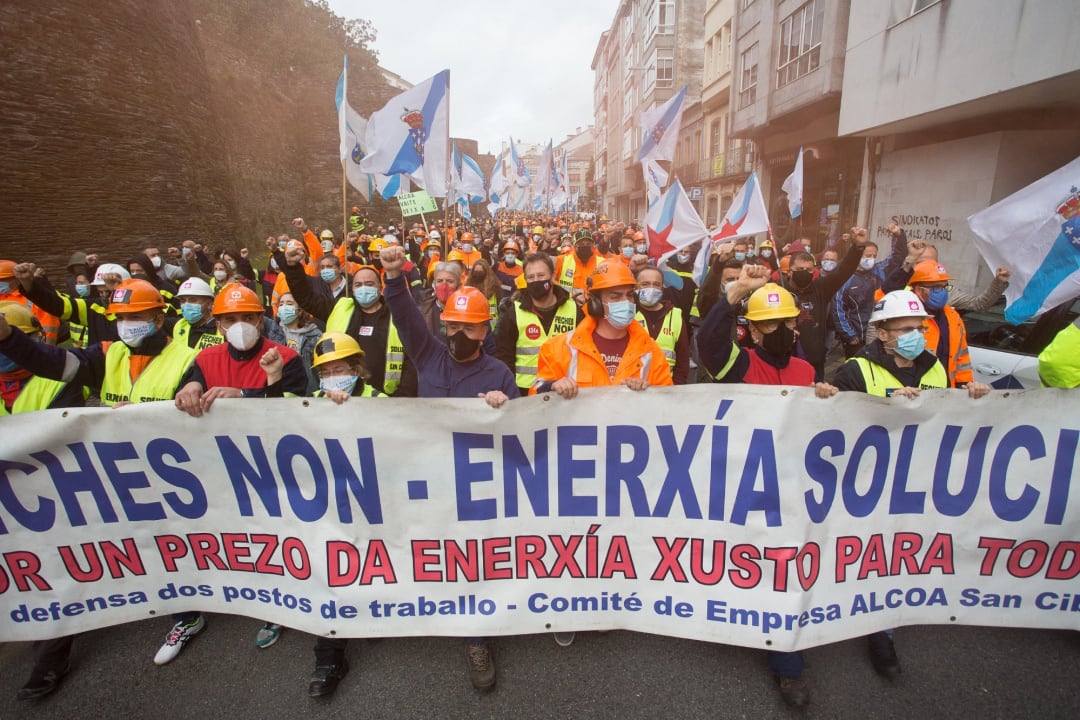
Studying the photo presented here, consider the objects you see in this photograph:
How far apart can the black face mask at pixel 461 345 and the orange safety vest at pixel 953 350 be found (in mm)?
3088

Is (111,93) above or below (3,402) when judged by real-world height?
above

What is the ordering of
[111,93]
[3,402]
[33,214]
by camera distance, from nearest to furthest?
[3,402]
[33,214]
[111,93]

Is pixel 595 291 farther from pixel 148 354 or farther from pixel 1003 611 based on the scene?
pixel 148 354

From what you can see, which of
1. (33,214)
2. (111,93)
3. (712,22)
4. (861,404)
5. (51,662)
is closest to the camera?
(861,404)

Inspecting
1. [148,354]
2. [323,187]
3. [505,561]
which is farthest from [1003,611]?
[323,187]

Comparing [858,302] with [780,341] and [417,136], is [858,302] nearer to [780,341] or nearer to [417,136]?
[780,341]

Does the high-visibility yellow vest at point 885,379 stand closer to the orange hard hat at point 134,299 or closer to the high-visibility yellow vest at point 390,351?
the high-visibility yellow vest at point 390,351

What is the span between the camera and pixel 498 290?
268 inches

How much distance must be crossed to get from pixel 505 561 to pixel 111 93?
58.9 ft

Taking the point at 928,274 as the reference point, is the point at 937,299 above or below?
below

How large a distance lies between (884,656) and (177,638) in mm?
3604

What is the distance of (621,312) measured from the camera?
3.20 meters

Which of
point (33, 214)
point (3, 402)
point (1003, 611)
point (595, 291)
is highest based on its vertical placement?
point (33, 214)

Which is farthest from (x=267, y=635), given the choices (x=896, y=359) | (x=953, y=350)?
(x=953, y=350)
